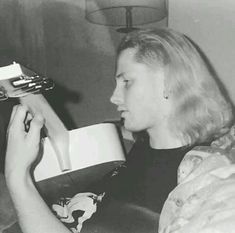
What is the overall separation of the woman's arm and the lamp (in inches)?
38.4

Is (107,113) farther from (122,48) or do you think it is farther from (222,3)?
(122,48)

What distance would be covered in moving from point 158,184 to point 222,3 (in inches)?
37.1

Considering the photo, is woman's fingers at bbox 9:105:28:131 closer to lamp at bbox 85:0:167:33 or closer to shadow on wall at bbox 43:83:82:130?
lamp at bbox 85:0:167:33

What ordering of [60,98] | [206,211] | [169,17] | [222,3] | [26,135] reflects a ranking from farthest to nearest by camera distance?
[60,98] < [169,17] < [222,3] < [26,135] < [206,211]

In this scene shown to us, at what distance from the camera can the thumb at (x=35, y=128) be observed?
833mm

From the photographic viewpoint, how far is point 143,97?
3.17 ft

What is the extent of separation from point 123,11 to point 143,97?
35.3 inches

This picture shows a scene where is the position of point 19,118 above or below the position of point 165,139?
above

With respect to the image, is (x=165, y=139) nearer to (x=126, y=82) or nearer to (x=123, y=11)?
(x=126, y=82)

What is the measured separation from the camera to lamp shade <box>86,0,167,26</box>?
168 centimetres

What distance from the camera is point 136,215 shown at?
0.88 m

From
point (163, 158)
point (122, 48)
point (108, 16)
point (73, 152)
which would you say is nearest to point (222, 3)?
point (108, 16)

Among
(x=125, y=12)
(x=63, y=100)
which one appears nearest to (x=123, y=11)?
(x=125, y=12)

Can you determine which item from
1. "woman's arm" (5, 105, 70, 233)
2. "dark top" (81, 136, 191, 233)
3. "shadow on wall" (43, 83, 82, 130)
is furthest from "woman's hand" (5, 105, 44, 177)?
"shadow on wall" (43, 83, 82, 130)
